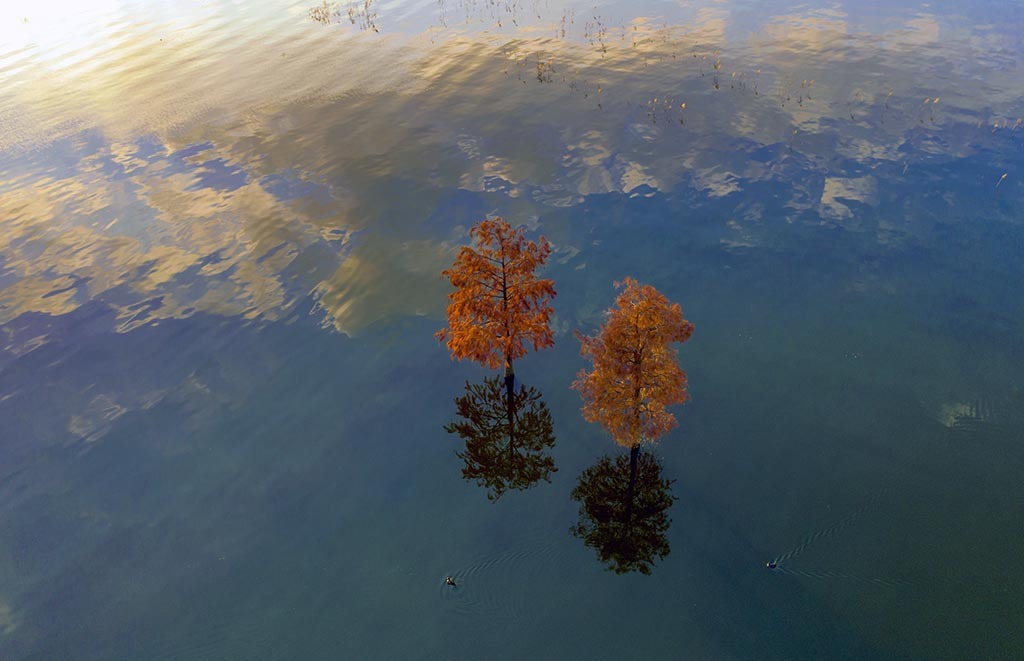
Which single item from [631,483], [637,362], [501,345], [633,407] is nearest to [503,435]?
[501,345]

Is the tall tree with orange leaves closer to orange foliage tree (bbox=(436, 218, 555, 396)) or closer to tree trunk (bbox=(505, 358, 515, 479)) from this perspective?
orange foliage tree (bbox=(436, 218, 555, 396))

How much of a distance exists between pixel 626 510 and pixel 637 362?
9439 millimetres

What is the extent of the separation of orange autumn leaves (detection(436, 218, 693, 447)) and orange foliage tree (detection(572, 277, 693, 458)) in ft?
0.15

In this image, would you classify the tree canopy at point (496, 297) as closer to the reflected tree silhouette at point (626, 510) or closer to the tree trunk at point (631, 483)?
the tree trunk at point (631, 483)

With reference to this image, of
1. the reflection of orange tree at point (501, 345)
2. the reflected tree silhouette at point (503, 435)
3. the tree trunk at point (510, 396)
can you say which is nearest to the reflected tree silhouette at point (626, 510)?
the reflected tree silhouette at point (503, 435)

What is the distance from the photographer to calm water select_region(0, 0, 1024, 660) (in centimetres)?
2805

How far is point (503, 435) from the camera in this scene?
36.6m

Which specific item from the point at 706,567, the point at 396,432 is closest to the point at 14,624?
the point at 396,432

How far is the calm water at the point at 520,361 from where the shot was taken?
2805 cm

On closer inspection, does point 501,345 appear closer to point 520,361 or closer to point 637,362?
point 520,361

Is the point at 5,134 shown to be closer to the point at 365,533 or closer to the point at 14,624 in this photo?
the point at 14,624

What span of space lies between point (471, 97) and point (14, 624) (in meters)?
64.5

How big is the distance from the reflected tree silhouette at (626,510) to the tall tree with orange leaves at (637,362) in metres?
4.84

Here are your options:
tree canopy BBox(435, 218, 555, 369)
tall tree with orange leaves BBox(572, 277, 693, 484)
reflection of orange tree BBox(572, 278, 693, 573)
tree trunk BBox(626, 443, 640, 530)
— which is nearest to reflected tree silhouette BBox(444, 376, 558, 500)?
reflection of orange tree BBox(572, 278, 693, 573)
